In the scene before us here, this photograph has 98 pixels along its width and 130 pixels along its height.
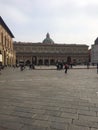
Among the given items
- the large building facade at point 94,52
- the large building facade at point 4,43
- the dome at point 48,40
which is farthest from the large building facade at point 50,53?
the large building facade at point 4,43

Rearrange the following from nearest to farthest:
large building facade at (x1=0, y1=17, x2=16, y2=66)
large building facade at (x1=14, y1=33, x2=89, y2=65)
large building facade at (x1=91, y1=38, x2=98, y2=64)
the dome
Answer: large building facade at (x1=0, y1=17, x2=16, y2=66) < large building facade at (x1=14, y1=33, x2=89, y2=65) < large building facade at (x1=91, y1=38, x2=98, y2=64) < the dome

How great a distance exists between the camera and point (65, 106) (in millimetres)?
6176

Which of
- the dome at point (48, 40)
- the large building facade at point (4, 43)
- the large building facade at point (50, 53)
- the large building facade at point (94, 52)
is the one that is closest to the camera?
the large building facade at point (4, 43)

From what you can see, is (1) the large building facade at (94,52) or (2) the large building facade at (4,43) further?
(1) the large building facade at (94,52)

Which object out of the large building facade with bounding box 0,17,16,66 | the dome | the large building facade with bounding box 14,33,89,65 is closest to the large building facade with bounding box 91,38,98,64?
the large building facade with bounding box 14,33,89,65

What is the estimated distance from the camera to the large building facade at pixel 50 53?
330 feet

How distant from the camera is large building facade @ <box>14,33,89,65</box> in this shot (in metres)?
101

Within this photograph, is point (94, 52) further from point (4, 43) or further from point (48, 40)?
point (4, 43)

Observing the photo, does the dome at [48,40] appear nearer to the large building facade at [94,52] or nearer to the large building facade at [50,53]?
the large building facade at [50,53]

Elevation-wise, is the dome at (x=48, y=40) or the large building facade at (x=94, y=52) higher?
the dome at (x=48, y=40)

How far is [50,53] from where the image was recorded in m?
103

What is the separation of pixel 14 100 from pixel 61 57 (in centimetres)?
9618

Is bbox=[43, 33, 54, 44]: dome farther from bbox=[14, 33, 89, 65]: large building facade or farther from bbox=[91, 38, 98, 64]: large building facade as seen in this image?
bbox=[91, 38, 98, 64]: large building facade

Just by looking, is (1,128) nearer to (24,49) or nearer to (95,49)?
(24,49)
